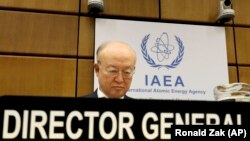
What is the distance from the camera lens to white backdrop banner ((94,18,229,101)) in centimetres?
274

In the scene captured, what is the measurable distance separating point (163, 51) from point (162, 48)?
3cm

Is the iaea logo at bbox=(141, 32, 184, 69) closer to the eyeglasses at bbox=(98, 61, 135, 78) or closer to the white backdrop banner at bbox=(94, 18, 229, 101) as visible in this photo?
the white backdrop banner at bbox=(94, 18, 229, 101)

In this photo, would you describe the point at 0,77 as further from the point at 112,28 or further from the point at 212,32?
the point at 212,32

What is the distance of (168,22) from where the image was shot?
2.97 metres

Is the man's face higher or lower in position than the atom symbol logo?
lower

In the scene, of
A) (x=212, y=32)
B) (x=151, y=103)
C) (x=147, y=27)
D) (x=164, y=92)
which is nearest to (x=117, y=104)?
(x=151, y=103)

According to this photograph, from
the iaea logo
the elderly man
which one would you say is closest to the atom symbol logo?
the iaea logo

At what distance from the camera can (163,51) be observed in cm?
286

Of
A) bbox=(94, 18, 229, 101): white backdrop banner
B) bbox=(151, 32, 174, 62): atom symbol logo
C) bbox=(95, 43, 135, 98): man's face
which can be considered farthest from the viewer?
bbox=(151, 32, 174, 62): atom symbol logo

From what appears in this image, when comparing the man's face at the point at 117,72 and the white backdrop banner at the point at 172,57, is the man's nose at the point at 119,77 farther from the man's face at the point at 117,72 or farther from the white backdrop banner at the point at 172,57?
the white backdrop banner at the point at 172,57

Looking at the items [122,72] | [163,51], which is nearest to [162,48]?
[163,51]

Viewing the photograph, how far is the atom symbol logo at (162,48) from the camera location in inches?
112

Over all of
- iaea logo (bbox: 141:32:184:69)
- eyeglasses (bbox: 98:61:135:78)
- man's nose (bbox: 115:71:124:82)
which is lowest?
man's nose (bbox: 115:71:124:82)

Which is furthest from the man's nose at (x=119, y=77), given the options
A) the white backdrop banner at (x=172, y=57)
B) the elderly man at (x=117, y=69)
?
the white backdrop banner at (x=172, y=57)
